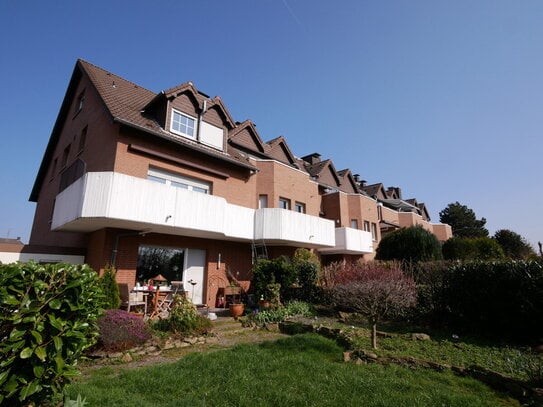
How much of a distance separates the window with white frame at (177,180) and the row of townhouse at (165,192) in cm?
5

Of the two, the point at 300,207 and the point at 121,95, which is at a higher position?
the point at 121,95

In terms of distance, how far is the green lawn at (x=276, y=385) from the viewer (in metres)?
4.60

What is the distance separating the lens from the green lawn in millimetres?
4602

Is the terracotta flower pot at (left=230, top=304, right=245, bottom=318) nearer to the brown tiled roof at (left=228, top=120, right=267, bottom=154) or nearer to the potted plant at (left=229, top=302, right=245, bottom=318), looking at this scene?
the potted plant at (left=229, top=302, right=245, bottom=318)

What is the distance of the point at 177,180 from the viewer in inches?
574

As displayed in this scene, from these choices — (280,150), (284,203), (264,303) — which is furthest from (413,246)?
(264,303)

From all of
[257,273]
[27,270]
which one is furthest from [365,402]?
[257,273]

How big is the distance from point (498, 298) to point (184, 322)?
9.40 meters

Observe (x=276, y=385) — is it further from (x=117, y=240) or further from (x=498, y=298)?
(x=117, y=240)

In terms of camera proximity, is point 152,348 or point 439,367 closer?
point 439,367

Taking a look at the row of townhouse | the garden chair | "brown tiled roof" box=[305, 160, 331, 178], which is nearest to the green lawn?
the garden chair

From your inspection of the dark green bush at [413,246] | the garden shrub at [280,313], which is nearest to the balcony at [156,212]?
the garden shrub at [280,313]

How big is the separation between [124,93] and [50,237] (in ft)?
29.1

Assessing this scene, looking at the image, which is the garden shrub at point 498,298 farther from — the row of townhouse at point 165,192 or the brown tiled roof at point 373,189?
the brown tiled roof at point 373,189
